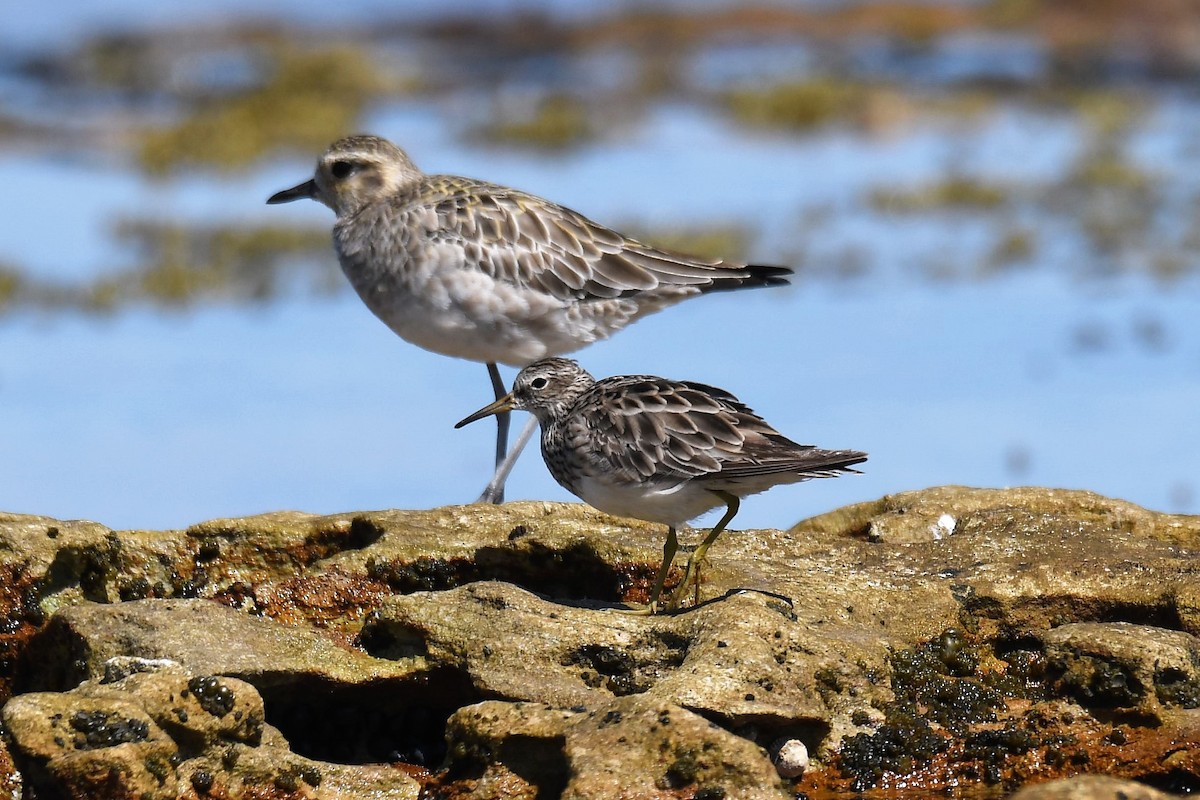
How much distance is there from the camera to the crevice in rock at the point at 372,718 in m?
7.29

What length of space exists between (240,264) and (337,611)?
12.5 meters

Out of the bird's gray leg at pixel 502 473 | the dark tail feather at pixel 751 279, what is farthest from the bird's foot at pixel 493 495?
the dark tail feather at pixel 751 279

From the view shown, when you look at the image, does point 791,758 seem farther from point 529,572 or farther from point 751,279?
point 751,279

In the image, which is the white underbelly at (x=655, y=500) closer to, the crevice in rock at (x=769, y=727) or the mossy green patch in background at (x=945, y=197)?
the crevice in rock at (x=769, y=727)

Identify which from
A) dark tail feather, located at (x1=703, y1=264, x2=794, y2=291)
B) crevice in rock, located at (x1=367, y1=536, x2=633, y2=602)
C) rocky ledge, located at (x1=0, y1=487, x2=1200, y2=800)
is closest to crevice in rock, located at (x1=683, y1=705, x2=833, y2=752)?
rocky ledge, located at (x1=0, y1=487, x2=1200, y2=800)

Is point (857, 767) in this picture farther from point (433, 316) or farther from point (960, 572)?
point (433, 316)

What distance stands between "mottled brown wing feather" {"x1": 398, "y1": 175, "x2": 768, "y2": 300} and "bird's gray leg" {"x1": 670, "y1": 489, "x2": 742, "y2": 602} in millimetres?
3339

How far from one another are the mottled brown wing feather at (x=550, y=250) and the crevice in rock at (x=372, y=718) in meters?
3.87

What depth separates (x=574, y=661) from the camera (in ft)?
23.4

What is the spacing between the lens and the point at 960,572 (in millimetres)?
7867

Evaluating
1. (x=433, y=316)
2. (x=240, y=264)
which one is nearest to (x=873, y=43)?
(x=240, y=264)

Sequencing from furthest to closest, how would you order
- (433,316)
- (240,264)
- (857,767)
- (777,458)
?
(240,264), (433,316), (777,458), (857,767)

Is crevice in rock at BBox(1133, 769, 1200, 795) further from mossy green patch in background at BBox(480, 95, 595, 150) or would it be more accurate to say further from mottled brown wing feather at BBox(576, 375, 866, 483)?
mossy green patch in background at BBox(480, 95, 595, 150)

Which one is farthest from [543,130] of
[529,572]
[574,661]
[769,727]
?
[769,727]
